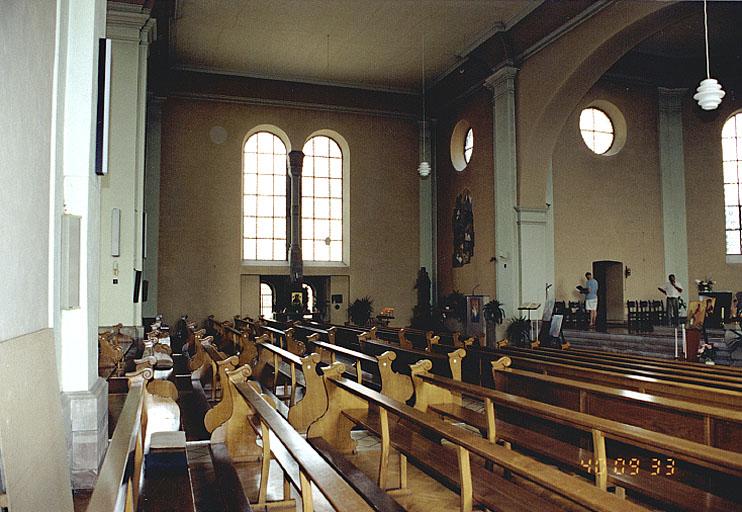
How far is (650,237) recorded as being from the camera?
49.3 ft

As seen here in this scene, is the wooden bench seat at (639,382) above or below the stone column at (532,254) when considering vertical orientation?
below

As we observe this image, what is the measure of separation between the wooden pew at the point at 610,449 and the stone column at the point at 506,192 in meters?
7.86

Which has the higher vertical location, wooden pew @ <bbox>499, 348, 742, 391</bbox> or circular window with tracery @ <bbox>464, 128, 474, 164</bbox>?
circular window with tracery @ <bbox>464, 128, 474, 164</bbox>

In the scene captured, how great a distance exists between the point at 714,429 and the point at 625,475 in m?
0.54

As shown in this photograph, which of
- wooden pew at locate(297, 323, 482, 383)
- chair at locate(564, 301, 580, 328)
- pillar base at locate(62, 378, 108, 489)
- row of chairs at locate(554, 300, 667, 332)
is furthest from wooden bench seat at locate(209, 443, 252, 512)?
chair at locate(564, 301, 580, 328)

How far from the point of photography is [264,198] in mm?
15727

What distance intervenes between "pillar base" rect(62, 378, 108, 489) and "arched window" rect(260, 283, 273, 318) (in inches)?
511

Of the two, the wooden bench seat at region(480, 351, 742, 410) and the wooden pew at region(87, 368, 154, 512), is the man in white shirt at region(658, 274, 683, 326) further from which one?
the wooden pew at region(87, 368, 154, 512)

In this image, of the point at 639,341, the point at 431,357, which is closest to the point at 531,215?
the point at 639,341

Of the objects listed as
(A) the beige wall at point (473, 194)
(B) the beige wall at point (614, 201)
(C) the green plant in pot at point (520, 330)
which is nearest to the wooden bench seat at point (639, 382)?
(C) the green plant in pot at point (520, 330)

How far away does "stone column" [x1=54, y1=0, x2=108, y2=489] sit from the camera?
274cm

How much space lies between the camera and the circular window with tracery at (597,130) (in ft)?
49.4

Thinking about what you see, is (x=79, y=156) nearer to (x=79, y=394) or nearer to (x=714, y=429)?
(x=79, y=394)
